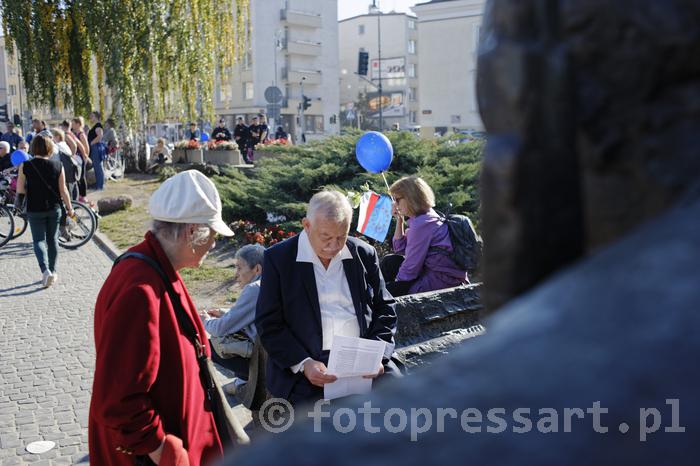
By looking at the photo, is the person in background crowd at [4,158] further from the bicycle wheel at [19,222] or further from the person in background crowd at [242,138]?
the person in background crowd at [242,138]

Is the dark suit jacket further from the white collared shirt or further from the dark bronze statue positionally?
the dark bronze statue

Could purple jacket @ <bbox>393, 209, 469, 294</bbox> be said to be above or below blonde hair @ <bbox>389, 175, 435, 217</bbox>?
below

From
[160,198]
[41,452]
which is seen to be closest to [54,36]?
[41,452]

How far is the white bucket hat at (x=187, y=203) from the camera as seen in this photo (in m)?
3.10

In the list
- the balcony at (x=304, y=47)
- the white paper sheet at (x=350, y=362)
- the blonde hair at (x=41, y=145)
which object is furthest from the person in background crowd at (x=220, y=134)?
the balcony at (x=304, y=47)

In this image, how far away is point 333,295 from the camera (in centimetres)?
402

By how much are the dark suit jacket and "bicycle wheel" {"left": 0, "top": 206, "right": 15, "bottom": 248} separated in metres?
10.6

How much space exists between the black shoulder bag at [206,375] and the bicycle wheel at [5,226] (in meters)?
11.2

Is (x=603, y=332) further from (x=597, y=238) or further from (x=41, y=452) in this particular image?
(x=41, y=452)

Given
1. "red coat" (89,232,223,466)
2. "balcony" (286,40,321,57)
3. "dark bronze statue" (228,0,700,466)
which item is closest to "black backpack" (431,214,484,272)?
"red coat" (89,232,223,466)

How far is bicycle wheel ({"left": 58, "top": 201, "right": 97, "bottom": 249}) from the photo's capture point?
13.3 metres

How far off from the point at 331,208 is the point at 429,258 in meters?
2.20

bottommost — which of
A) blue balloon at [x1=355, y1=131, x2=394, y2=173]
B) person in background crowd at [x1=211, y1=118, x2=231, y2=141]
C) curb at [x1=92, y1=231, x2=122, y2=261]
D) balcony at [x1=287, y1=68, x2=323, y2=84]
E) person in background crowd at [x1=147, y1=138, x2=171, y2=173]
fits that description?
curb at [x1=92, y1=231, x2=122, y2=261]

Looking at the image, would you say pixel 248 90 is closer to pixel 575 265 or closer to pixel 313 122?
pixel 313 122
